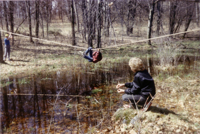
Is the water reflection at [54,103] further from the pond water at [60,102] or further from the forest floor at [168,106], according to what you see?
the forest floor at [168,106]

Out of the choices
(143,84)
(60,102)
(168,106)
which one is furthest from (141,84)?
(60,102)

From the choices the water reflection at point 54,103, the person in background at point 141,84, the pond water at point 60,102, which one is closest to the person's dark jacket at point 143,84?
the person in background at point 141,84

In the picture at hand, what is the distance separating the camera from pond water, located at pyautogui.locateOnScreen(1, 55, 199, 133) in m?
3.62

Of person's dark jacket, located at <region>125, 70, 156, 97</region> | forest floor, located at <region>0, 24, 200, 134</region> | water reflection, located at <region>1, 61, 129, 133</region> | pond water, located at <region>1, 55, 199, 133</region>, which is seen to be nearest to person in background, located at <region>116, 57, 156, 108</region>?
person's dark jacket, located at <region>125, 70, 156, 97</region>

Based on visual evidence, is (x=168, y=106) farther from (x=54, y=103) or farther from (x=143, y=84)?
(x=54, y=103)

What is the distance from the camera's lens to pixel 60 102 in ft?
15.5

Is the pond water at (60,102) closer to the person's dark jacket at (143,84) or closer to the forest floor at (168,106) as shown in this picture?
the forest floor at (168,106)

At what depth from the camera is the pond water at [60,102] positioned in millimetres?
3621

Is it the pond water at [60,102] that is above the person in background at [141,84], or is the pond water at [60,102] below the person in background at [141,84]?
below

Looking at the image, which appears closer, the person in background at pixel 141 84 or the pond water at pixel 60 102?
the person in background at pixel 141 84

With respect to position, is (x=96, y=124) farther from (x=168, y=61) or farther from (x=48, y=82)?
(x=168, y=61)

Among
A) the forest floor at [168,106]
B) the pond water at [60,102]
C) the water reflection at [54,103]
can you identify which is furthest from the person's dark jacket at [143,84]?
the water reflection at [54,103]

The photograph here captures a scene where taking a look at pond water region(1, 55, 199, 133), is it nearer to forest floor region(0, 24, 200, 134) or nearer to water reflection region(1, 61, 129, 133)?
water reflection region(1, 61, 129, 133)

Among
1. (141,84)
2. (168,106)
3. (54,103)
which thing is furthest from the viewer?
(54,103)
